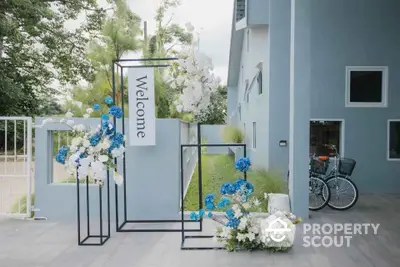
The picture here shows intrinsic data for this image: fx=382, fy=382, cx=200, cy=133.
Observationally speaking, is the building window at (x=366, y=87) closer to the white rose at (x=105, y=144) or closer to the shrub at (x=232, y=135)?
the shrub at (x=232, y=135)

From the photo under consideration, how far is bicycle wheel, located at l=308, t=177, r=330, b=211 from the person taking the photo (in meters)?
6.01

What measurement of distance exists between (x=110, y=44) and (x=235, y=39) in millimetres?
5471

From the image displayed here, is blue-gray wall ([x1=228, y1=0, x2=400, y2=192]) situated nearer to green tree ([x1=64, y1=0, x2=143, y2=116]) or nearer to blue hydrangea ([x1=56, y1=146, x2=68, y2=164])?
green tree ([x1=64, y1=0, x2=143, y2=116])

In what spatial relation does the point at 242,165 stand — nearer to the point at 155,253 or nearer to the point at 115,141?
the point at 155,253

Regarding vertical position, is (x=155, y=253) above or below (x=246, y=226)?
below

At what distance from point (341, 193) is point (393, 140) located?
2.21 metres

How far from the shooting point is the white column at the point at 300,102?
17.7 ft

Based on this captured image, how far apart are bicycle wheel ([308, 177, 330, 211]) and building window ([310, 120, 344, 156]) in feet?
5.57

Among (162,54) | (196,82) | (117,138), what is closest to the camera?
(117,138)

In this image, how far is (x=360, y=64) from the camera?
7.57 m

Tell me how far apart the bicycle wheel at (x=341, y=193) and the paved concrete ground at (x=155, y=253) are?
970mm

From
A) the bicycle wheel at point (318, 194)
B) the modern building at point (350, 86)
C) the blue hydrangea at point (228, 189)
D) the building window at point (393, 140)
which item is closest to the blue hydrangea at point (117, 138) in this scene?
the blue hydrangea at point (228, 189)

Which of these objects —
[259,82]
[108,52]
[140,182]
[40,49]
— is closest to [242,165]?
[140,182]

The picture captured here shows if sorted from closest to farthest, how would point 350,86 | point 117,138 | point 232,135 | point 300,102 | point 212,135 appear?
point 117,138
point 300,102
point 350,86
point 232,135
point 212,135
